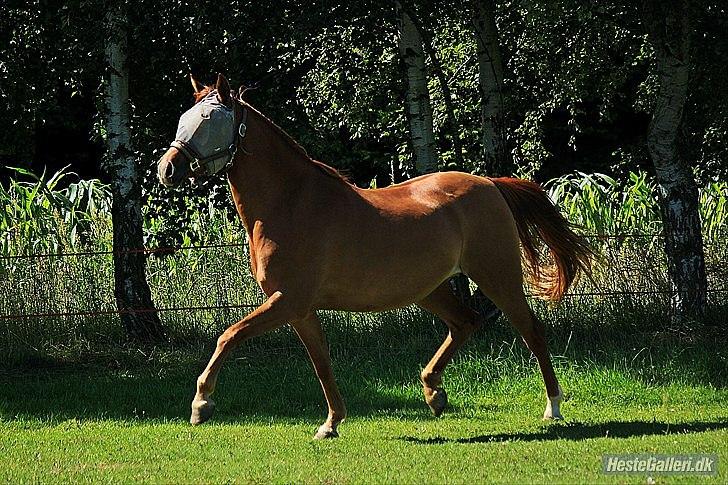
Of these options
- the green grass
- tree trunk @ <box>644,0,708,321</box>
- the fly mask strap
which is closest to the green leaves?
the green grass

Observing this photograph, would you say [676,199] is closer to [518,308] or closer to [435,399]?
[518,308]

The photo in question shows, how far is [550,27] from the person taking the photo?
472 inches

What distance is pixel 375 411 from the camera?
29.7ft

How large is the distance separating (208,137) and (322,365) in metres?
1.80

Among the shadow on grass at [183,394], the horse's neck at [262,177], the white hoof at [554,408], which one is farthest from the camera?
the shadow on grass at [183,394]

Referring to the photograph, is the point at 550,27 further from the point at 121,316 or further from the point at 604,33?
the point at 121,316

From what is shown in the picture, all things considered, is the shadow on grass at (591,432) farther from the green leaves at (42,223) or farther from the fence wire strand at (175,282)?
the green leaves at (42,223)

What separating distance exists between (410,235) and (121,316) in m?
4.26

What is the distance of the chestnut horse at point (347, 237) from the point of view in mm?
7160

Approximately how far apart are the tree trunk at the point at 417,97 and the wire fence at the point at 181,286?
1862 mm

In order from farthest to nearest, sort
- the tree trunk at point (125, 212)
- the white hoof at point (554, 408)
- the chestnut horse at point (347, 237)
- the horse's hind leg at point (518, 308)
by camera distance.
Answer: the tree trunk at point (125, 212)
the white hoof at point (554, 408)
the horse's hind leg at point (518, 308)
the chestnut horse at point (347, 237)

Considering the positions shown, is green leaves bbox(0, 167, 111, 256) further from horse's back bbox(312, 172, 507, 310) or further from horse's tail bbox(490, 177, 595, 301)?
horse's tail bbox(490, 177, 595, 301)

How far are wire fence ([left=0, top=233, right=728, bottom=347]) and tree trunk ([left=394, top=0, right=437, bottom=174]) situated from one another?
1862mm

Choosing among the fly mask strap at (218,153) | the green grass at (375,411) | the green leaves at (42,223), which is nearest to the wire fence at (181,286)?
the green grass at (375,411)
